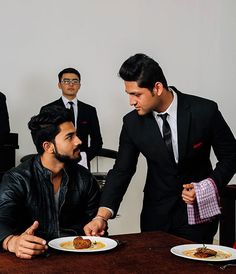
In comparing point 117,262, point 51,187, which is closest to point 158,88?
point 51,187

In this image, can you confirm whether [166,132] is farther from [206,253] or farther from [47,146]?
[206,253]

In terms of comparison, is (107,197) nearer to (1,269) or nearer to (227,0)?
(1,269)

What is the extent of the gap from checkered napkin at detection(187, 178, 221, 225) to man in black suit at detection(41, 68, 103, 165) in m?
2.51

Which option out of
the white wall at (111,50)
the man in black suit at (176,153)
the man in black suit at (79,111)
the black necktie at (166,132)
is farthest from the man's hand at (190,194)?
the white wall at (111,50)

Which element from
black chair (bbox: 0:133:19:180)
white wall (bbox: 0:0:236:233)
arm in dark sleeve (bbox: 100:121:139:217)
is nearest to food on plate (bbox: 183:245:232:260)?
arm in dark sleeve (bbox: 100:121:139:217)

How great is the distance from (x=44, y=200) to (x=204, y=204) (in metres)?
0.75

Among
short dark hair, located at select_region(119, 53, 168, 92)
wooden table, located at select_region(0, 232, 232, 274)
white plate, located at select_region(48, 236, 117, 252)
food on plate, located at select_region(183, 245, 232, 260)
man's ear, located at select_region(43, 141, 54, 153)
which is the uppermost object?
short dark hair, located at select_region(119, 53, 168, 92)

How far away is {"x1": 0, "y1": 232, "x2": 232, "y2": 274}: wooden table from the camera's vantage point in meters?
1.72

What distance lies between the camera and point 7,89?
5.43 meters

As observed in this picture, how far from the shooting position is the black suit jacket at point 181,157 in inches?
102

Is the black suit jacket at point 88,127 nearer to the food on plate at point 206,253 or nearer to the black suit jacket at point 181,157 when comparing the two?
the black suit jacket at point 181,157

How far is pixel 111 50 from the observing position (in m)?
5.93

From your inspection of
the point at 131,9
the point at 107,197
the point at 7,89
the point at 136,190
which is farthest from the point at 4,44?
the point at 107,197

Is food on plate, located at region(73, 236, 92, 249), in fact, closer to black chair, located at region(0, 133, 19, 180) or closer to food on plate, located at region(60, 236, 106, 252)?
food on plate, located at region(60, 236, 106, 252)
